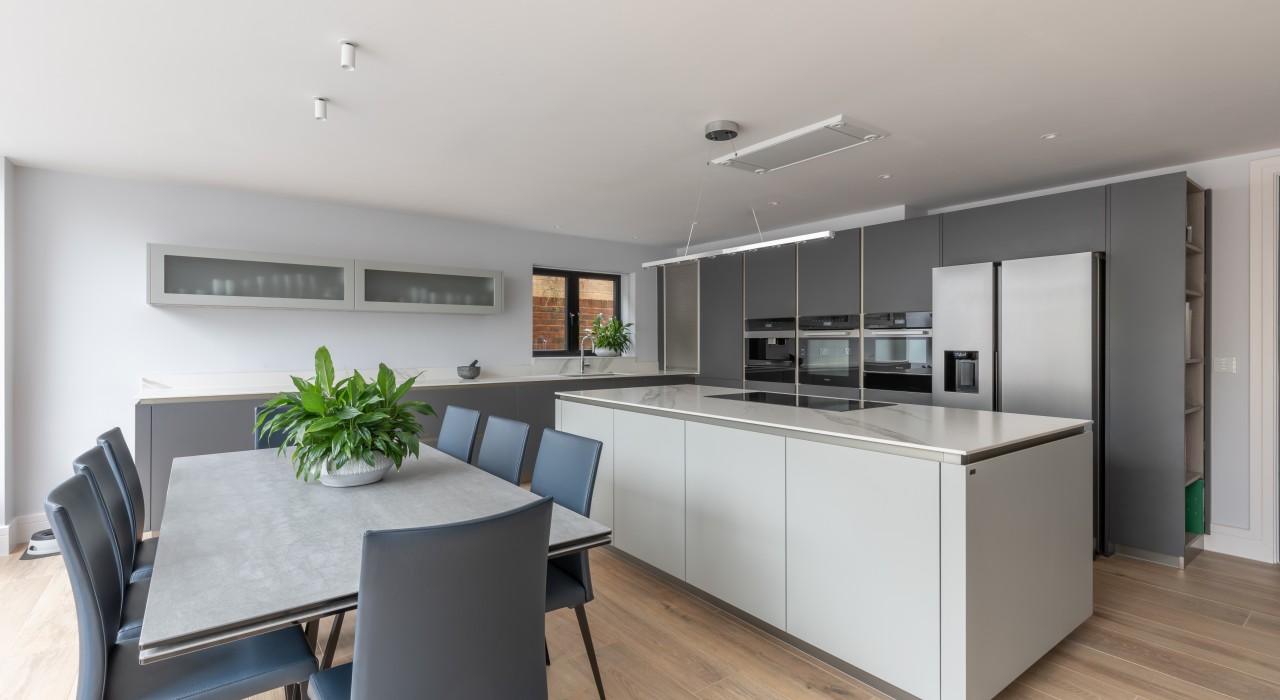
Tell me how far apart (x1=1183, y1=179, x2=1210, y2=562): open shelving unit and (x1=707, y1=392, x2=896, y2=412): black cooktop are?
1968mm

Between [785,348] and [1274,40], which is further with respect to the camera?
[785,348]

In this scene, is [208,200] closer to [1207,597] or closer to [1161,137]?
[1161,137]

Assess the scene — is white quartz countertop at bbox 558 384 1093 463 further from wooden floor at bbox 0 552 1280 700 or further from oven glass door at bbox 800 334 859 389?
oven glass door at bbox 800 334 859 389

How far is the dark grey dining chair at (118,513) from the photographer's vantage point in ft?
5.87

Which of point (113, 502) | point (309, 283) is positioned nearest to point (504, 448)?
point (113, 502)

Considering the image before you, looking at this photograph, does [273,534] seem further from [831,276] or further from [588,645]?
[831,276]

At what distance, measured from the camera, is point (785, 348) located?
5340 mm

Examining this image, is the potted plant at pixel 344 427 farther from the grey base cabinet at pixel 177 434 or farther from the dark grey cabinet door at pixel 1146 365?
the dark grey cabinet door at pixel 1146 365

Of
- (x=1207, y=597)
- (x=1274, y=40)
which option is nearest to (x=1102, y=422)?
(x=1207, y=597)

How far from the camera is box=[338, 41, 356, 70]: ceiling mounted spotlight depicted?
2109 millimetres

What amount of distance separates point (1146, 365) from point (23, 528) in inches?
263

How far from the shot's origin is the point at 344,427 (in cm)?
205

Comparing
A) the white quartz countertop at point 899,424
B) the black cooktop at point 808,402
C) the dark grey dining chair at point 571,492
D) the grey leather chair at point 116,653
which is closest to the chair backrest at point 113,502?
the grey leather chair at point 116,653

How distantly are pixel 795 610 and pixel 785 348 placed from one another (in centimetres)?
324
